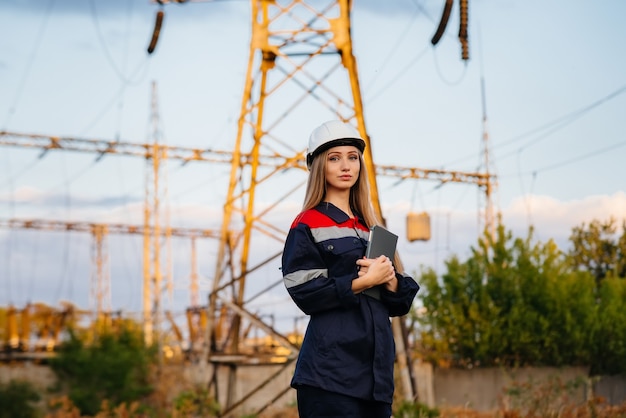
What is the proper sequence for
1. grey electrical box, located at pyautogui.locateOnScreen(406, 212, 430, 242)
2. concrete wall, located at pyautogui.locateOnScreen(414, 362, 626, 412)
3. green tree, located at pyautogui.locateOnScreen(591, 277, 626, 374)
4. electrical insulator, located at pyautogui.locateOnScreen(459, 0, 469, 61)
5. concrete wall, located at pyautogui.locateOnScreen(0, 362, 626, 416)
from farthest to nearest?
1. grey electrical box, located at pyautogui.locateOnScreen(406, 212, 430, 242)
2. green tree, located at pyautogui.locateOnScreen(591, 277, 626, 374)
3. concrete wall, located at pyautogui.locateOnScreen(414, 362, 626, 412)
4. concrete wall, located at pyautogui.locateOnScreen(0, 362, 626, 416)
5. electrical insulator, located at pyautogui.locateOnScreen(459, 0, 469, 61)

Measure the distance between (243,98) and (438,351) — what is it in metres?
13.6

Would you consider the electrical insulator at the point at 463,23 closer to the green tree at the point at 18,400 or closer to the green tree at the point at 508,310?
the green tree at the point at 508,310

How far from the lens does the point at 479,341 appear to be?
23922 mm

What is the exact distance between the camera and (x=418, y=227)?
30922 millimetres

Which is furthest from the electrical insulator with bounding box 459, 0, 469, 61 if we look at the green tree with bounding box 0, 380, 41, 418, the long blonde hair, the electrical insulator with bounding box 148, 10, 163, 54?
the green tree with bounding box 0, 380, 41, 418

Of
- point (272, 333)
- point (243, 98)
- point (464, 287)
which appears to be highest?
point (243, 98)

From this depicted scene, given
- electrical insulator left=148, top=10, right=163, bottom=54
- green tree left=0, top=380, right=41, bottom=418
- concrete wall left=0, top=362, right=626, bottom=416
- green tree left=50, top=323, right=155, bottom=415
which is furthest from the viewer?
green tree left=50, top=323, right=155, bottom=415

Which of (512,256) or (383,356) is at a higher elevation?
(512,256)

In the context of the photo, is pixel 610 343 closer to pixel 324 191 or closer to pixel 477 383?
pixel 477 383

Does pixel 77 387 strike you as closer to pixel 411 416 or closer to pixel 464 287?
pixel 464 287

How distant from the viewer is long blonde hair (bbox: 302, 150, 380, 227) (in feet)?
13.3

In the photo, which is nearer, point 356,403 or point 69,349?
point 356,403

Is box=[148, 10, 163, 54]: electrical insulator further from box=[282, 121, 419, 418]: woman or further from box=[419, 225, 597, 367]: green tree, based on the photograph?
box=[419, 225, 597, 367]: green tree

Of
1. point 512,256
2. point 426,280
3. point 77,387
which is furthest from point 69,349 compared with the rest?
point 512,256
